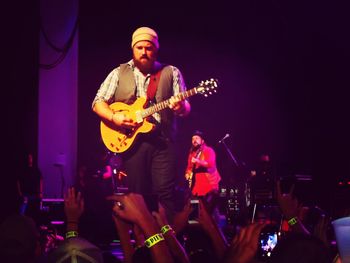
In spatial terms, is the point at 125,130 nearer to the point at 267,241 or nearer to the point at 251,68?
the point at 267,241

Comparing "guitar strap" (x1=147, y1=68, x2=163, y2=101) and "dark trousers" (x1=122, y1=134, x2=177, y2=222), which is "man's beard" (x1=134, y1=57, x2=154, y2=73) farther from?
"dark trousers" (x1=122, y1=134, x2=177, y2=222)

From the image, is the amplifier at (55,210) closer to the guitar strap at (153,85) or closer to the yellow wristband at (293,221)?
the guitar strap at (153,85)

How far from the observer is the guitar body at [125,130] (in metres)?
5.52

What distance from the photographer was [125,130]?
5.68m

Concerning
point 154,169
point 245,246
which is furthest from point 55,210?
point 245,246

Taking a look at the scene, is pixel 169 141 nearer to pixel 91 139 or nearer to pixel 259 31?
pixel 91 139

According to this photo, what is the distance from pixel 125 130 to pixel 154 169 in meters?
0.69

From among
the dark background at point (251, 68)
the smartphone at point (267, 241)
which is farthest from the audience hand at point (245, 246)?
the dark background at point (251, 68)

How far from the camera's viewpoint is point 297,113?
43.2 ft

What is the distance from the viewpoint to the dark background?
456 inches

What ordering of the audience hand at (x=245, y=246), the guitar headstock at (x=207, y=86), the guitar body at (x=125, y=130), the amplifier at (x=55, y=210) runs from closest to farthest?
the audience hand at (x=245, y=246), the guitar body at (x=125, y=130), the guitar headstock at (x=207, y=86), the amplifier at (x=55, y=210)

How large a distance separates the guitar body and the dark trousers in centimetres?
17

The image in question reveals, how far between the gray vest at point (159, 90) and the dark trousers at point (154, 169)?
0.93 feet

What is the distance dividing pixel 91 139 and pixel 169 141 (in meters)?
6.62
